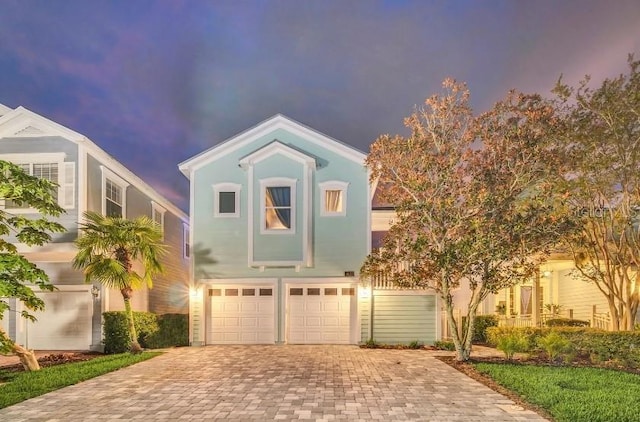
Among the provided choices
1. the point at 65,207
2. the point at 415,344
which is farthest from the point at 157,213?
the point at 415,344

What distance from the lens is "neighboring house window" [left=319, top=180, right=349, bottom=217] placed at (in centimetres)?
1608

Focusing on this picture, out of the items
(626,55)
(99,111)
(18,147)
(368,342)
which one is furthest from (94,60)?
(626,55)

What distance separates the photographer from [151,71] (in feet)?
163

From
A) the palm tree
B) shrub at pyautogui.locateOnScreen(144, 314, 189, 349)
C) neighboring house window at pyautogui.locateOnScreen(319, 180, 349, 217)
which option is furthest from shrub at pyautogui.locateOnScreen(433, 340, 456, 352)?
the palm tree

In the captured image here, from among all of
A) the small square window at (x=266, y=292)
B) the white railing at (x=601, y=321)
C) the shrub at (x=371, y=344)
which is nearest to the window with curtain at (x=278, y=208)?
the small square window at (x=266, y=292)

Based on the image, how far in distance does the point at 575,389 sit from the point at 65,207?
14439 millimetres

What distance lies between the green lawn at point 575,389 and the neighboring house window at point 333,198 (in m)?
7.04

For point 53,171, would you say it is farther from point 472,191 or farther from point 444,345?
point 444,345

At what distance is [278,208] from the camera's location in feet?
52.6

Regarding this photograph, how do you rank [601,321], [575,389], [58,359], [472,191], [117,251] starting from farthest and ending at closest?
[601,321] < [117,251] < [58,359] < [472,191] < [575,389]

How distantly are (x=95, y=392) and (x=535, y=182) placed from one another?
37.4ft

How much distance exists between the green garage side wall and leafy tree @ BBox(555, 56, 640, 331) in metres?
5.07

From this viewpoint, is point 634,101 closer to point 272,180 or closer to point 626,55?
point 626,55

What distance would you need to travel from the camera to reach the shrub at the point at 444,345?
14.9m
